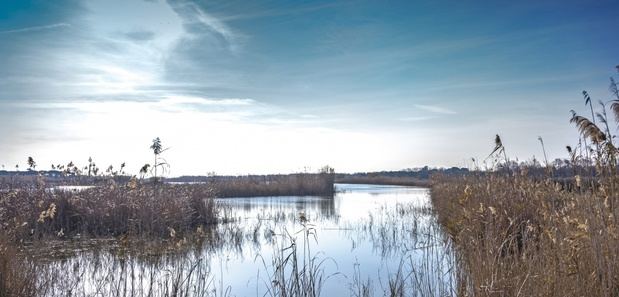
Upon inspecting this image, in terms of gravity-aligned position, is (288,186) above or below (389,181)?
below

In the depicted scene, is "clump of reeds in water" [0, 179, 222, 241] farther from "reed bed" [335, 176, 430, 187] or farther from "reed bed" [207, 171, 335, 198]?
"reed bed" [335, 176, 430, 187]

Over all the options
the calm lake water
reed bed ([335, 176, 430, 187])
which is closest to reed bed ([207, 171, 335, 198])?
the calm lake water

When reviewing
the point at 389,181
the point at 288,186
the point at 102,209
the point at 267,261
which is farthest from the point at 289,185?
the point at 389,181

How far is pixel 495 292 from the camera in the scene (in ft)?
14.6

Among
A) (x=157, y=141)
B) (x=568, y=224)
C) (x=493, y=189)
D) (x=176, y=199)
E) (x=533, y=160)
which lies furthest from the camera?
(x=176, y=199)

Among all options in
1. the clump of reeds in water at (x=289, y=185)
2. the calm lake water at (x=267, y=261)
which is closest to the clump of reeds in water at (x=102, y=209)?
the calm lake water at (x=267, y=261)

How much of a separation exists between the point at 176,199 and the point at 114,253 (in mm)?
4450

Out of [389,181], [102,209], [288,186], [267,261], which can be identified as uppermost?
[389,181]

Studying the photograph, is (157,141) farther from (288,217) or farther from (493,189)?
(288,217)

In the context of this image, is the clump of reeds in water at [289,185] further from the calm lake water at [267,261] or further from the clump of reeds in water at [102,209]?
the clump of reeds in water at [102,209]

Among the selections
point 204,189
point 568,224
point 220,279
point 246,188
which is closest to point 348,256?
point 220,279

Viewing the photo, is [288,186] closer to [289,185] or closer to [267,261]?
[289,185]

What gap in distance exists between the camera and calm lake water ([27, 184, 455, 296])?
19.8ft

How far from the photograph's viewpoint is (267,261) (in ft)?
31.5
